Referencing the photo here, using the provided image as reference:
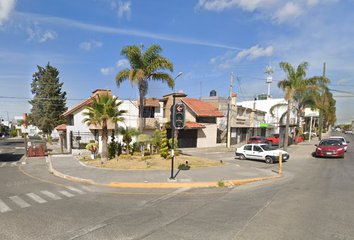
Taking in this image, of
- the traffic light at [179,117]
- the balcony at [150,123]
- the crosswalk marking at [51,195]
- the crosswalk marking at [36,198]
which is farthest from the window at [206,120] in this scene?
the crosswalk marking at [36,198]

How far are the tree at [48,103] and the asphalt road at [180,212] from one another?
3599 centimetres

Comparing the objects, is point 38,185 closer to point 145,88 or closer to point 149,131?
point 145,88

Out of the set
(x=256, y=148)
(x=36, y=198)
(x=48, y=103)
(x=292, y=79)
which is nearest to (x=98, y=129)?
(x=36, y=198)

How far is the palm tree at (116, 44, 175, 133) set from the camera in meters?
16.8

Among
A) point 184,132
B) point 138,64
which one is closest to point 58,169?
point 138,64

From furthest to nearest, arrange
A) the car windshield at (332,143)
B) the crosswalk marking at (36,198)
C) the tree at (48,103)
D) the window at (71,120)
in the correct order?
the tree at (48,103)
the window at (71,120)
the car windshield at (332,143)
the crosswalk marking at (36,198)

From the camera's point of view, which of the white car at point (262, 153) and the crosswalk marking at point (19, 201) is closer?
the crosswalk marking at point (19, 201)

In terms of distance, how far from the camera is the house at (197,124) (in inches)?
1084

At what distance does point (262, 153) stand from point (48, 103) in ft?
135

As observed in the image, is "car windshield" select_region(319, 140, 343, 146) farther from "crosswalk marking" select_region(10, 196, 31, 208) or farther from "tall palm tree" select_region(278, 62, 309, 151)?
"crosswalk marking" select_region(10, 196, 31, 208)

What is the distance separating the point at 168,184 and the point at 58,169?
328 inches

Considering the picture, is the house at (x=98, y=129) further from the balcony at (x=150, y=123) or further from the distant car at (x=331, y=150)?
the distant car at (x=331, y=150)

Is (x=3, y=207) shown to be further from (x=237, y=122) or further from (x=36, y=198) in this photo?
(x=237, y=122)

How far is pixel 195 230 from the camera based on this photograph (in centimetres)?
512
